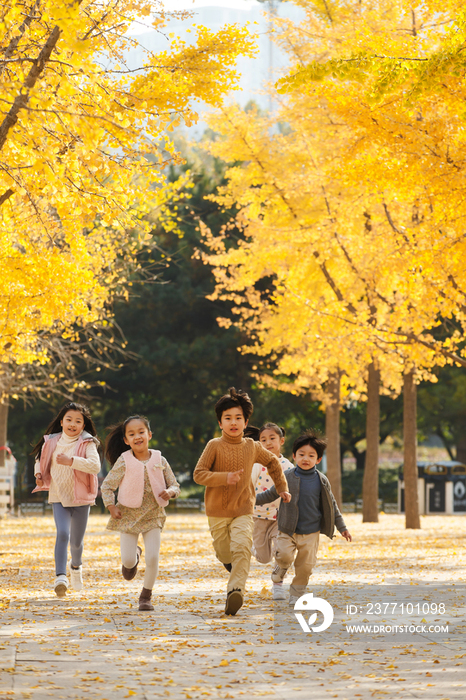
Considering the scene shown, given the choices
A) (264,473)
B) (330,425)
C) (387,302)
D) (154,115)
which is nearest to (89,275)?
(154,115)

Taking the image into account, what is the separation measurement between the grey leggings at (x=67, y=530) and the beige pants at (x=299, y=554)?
5.97ft

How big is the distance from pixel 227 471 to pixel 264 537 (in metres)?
1.83

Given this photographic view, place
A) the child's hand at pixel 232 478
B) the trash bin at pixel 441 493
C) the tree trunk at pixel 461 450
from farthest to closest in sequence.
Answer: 1. the tree trunk at pixel 461 450
2. the trash bin at pixel 441 493
3. the child's hand at pixel 232 478

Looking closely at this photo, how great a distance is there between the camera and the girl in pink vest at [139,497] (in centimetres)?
695

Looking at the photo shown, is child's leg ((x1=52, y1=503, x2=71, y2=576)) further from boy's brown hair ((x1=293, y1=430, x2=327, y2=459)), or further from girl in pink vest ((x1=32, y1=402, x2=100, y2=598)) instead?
boy's brown hair ((x1=293, y1=430, x2=327, y2=459))

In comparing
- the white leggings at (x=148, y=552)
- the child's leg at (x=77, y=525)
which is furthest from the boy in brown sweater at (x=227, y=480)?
the child's leg at (x=77, y=525)

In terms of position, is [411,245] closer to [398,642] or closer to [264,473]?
[264,473]

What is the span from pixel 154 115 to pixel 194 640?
566 cm

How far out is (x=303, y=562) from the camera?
7.18 m

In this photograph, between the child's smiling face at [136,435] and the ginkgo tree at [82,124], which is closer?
the child's smiling face at [136,435]

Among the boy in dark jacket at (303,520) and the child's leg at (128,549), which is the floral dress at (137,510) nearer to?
the child's leg at (128,549)

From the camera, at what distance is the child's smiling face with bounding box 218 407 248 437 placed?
22.4ft

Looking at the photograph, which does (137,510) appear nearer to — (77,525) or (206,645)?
(77,525)

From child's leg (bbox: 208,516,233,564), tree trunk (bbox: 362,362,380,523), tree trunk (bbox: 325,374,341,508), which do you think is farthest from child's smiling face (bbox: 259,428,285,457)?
tree trunk (bbox: 325,374,341,508)
